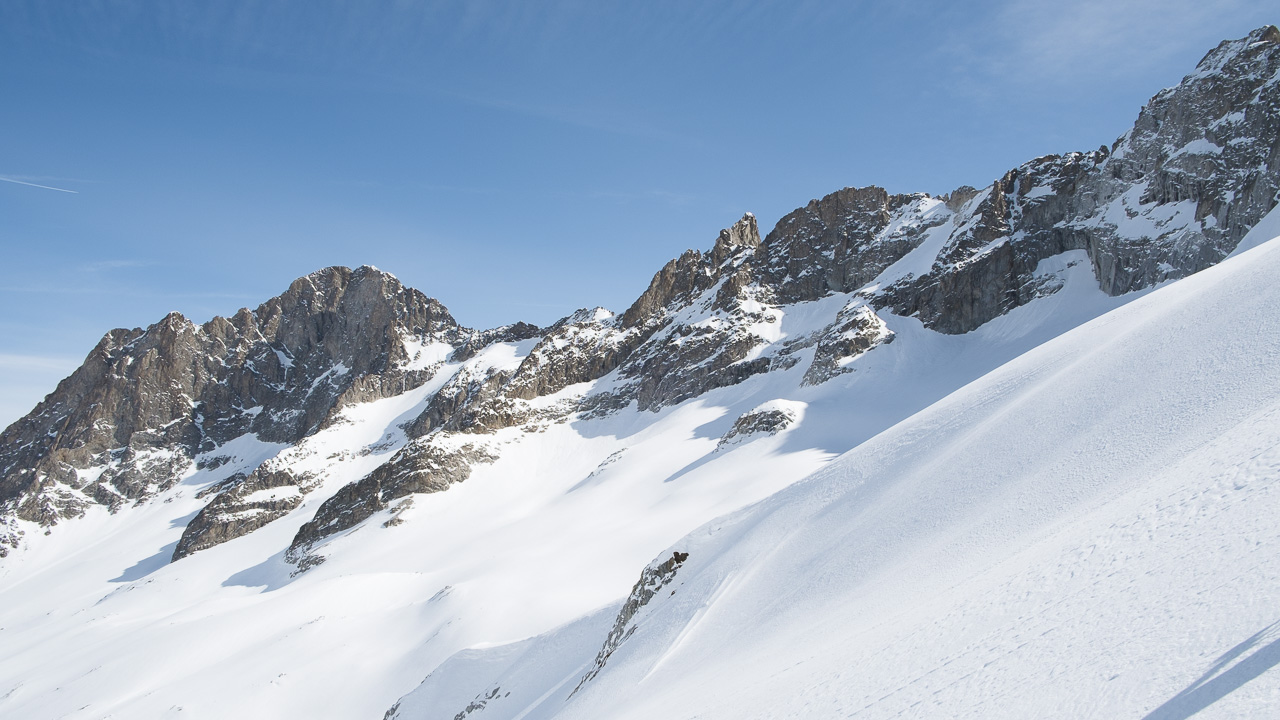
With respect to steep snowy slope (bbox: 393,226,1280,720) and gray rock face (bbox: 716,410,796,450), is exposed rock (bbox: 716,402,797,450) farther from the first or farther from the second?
steep snowy slope (bbox: 393,226,1280,720)

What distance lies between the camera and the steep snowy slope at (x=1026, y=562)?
691 centimetres

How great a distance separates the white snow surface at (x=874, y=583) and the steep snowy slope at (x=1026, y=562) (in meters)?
0.06

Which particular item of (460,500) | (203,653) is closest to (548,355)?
(460,500)

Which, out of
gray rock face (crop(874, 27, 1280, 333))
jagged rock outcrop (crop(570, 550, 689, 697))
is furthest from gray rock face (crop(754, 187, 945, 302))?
jagged rock outcrop (crop(570, 550, 689, 697))

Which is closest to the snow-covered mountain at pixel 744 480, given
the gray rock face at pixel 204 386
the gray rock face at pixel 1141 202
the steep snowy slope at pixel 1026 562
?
the steep snowy slope at pixel 1026 562

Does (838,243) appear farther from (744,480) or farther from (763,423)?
(744,480)

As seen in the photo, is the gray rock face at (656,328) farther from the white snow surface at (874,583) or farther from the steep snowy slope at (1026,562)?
the steep snowy slope at (1026,562)

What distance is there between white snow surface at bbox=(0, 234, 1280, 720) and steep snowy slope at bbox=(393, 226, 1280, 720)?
0.19 feet

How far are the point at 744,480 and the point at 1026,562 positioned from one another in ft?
156

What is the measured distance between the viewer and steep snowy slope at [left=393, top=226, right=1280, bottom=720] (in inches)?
272

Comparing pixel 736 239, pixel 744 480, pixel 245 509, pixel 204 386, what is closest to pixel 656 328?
pixel 736 239

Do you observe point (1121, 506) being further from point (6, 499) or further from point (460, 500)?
point (6, 499)

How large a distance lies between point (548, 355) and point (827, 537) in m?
105

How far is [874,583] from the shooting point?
Answer: 14.8m
